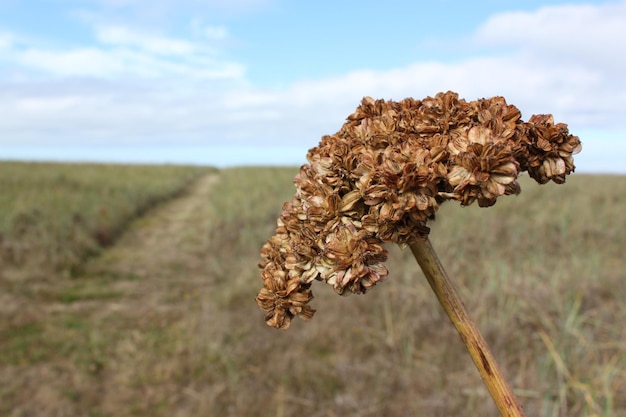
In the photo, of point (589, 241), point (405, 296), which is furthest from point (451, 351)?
point (589, 241)

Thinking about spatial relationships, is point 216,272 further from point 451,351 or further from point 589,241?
point 589,241

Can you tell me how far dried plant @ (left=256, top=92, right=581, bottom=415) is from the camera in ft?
2.81

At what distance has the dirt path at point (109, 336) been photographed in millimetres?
4828

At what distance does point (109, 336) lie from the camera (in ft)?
20.0

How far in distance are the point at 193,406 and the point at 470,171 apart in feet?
14.3

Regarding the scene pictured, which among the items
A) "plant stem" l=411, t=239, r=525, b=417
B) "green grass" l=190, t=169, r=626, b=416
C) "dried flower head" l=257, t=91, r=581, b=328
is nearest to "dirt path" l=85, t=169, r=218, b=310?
"green grass" l=190, t=169, r=626, b=416

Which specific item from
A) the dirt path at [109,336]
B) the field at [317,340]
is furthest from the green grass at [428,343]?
the dirt path at [109,336]

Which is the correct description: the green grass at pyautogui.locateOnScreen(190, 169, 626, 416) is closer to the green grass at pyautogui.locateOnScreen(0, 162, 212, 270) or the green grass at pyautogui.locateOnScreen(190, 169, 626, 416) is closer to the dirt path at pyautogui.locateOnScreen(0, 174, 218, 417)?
the dirt path at pyautogui.locateOnScreen(0, 174, 218, 417)

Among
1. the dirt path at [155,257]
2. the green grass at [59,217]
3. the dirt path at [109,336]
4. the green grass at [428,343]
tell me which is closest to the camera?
the green grass at [428,343]

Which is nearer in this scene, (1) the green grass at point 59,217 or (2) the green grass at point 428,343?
(2) the green grass at point 428,343

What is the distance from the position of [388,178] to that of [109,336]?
19.6ft

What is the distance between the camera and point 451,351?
497 cm

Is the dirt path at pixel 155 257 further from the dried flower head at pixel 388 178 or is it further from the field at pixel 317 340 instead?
the dried flower head at pixel 388 178

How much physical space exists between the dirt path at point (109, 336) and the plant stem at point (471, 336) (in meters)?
4.40
